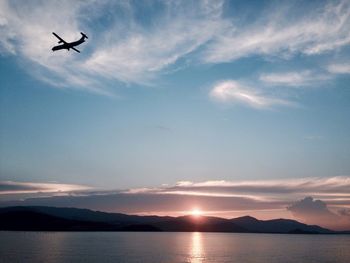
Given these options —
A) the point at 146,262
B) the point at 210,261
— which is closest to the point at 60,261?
the point at 146,262

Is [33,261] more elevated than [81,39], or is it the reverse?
[81,39]

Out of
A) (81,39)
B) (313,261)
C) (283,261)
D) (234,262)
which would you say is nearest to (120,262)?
(234,262)

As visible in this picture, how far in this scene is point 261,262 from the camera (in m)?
164

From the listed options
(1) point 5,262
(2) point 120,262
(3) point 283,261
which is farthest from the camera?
(3) point 283,261

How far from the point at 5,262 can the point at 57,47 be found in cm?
9587

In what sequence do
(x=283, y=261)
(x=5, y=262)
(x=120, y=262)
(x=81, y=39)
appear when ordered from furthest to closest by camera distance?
1. (x=283, y=261)
2. (x=120, y=262)
3. (x=5, y=262)
4. (x=81, y=39)

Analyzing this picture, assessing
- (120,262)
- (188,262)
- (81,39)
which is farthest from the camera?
(188,262)

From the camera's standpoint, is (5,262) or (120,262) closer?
(5,262)

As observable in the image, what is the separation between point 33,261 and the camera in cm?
14538

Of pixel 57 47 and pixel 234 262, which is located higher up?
pixel 57 47

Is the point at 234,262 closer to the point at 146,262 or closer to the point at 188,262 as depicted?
the point at 188,262

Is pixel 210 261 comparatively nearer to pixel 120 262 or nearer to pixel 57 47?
pixel 120 262

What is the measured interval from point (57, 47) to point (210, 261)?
122203mm

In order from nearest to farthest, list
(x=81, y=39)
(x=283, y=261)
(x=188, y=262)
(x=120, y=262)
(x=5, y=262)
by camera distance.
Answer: (x=81, y=39) → (x=5, y=262) → (x=120, y=262) → (x=188, y=262) → (x=283, y=261)
